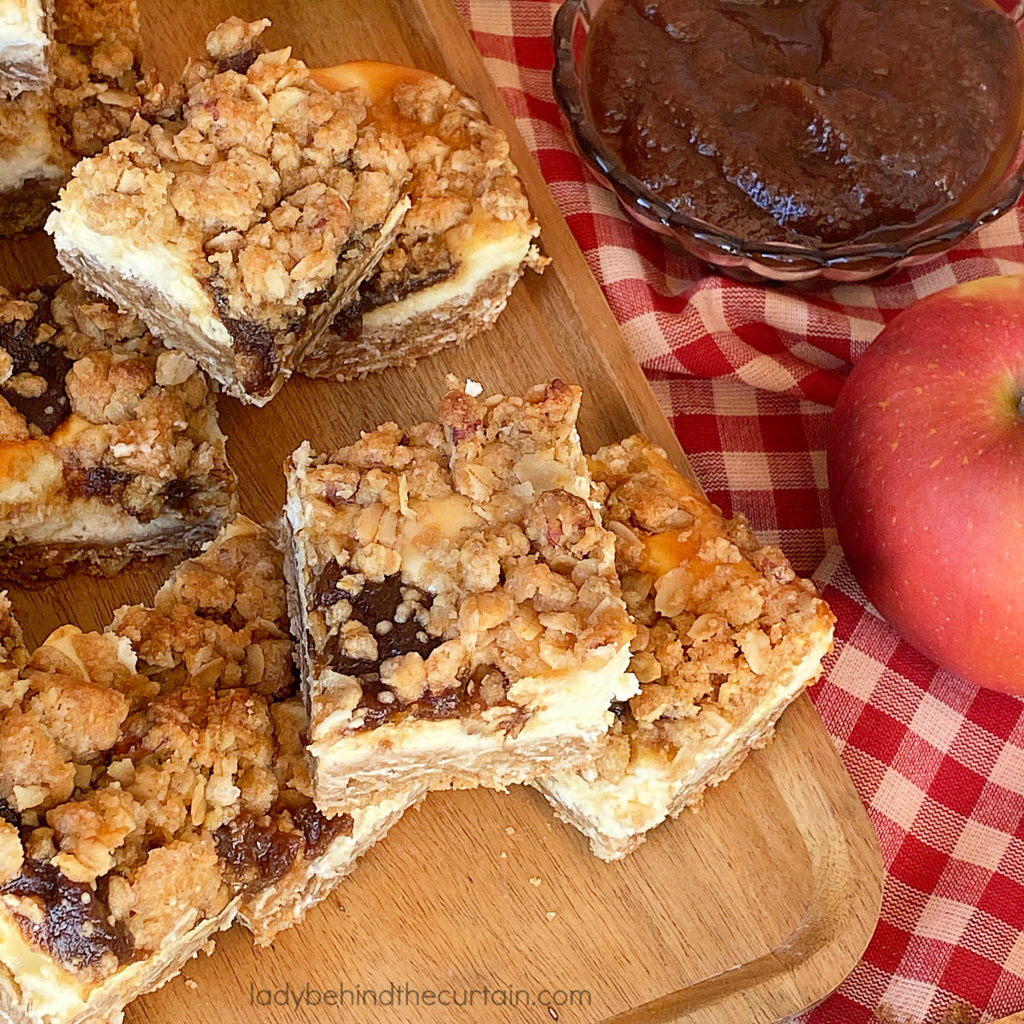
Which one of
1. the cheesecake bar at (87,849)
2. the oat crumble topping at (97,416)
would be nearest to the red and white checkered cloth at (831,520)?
the oat crumble topping at (97,416)

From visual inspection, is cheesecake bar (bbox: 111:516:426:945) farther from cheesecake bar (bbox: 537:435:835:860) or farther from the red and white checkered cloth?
the red and white checkered cloth

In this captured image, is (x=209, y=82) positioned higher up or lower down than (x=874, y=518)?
higher up

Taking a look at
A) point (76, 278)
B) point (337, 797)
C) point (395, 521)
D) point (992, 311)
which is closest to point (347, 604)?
point (395, 521)

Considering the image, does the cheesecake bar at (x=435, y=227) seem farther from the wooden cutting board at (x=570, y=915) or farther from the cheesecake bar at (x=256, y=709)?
the cheesecake bar at (x=256, y=709)

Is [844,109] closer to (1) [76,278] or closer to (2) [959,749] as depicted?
(2) [959,749]

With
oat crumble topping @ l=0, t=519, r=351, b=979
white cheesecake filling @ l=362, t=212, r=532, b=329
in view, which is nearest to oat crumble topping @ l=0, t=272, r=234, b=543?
oat crumble topping @ l=0, t=519, r=351, b=979
